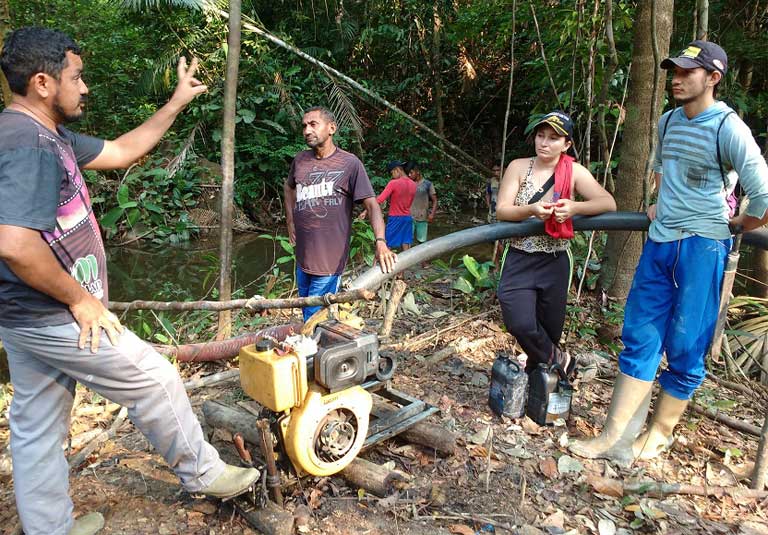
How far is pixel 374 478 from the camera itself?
2.40 metres

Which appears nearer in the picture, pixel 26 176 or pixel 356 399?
pixel 26 176

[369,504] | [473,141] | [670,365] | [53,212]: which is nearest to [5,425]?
[53,212]

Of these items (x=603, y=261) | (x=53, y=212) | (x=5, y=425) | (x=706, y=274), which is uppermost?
(x=53, y=212)

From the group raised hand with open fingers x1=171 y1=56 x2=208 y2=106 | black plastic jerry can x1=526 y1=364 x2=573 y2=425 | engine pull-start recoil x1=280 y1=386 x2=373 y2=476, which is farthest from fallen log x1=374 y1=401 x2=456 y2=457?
raised hand with open fingers x1=171 y1=56 x2=208 y2=106

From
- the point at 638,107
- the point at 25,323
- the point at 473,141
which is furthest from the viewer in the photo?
the point at 473,141

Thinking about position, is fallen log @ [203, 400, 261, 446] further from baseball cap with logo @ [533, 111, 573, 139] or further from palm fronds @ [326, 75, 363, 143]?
palm fronds @ [326, 75, 363, 143]

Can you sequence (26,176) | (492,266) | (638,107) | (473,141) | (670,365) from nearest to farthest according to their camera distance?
(26,176) → (670,365) → (638,107) → (492,266) → (473,141)

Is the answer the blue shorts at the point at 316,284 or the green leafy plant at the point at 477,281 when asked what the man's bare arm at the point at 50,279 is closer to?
the blue shorts at the point at 316,284

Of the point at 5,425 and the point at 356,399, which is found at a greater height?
the point at 356,399

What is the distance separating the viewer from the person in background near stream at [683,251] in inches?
99.3

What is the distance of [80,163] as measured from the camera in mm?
2334

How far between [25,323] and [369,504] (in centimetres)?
154

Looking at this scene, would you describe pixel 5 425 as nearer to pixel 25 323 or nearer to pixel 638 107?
pixel 25 323

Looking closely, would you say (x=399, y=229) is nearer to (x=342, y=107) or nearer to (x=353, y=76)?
(x=342, y=107)
